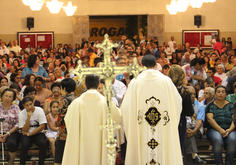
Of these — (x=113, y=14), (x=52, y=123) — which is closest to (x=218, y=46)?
(x=113, y=14)

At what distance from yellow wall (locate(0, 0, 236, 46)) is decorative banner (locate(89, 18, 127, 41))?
5.72 m

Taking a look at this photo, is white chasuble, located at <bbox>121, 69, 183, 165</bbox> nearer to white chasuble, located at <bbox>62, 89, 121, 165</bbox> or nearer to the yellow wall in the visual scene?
white chasuble, located at <bbox>62, 89, 121, 165</bbox>

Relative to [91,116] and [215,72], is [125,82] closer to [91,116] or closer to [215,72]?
[91,116]

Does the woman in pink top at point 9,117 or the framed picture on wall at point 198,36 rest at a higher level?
the framed picture on wall at point 198,36

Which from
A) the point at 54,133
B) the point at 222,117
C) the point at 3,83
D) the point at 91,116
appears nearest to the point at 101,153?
the point at 91,116

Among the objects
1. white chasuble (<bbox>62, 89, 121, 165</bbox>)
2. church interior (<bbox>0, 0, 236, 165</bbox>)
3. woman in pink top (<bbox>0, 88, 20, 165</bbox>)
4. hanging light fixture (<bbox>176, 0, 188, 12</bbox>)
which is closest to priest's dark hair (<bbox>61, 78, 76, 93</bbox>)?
white chasuble (<bbox>62, 89, 121, 165</bbox>)

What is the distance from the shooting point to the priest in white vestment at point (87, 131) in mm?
4859

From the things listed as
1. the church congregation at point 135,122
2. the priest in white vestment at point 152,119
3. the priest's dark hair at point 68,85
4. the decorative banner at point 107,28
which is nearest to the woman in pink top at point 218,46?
the decorative banner at point 107,28

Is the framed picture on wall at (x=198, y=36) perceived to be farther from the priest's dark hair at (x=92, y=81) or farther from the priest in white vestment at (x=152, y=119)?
the priest's dark hair at (x=92, y=81)

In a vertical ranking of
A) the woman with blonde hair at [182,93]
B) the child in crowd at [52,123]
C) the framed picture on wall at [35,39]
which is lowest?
the child in crowd at [52,123]

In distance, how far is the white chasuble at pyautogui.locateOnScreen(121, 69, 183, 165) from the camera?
5.11m

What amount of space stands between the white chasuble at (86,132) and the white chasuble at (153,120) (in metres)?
0.43

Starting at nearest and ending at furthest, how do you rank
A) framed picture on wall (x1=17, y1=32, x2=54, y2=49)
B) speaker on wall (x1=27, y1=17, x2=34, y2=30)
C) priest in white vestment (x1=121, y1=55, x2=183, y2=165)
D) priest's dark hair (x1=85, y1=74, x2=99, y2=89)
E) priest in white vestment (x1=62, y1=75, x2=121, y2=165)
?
priest's dark hair (x1=85, y1=74, x2=99, y2=89) < priest in white vestment (x1=62, y1=75, x2=121, y2=165) < priest in white vestment (x1=121, y1=55, x2=183, y2=165) < speaker on wall (x1=27, y1=17, x2=34, y2=30) < framed picture on wall (x1=17, y1=32, x2=54, y2=49)

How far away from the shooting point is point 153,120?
5.12 meters
